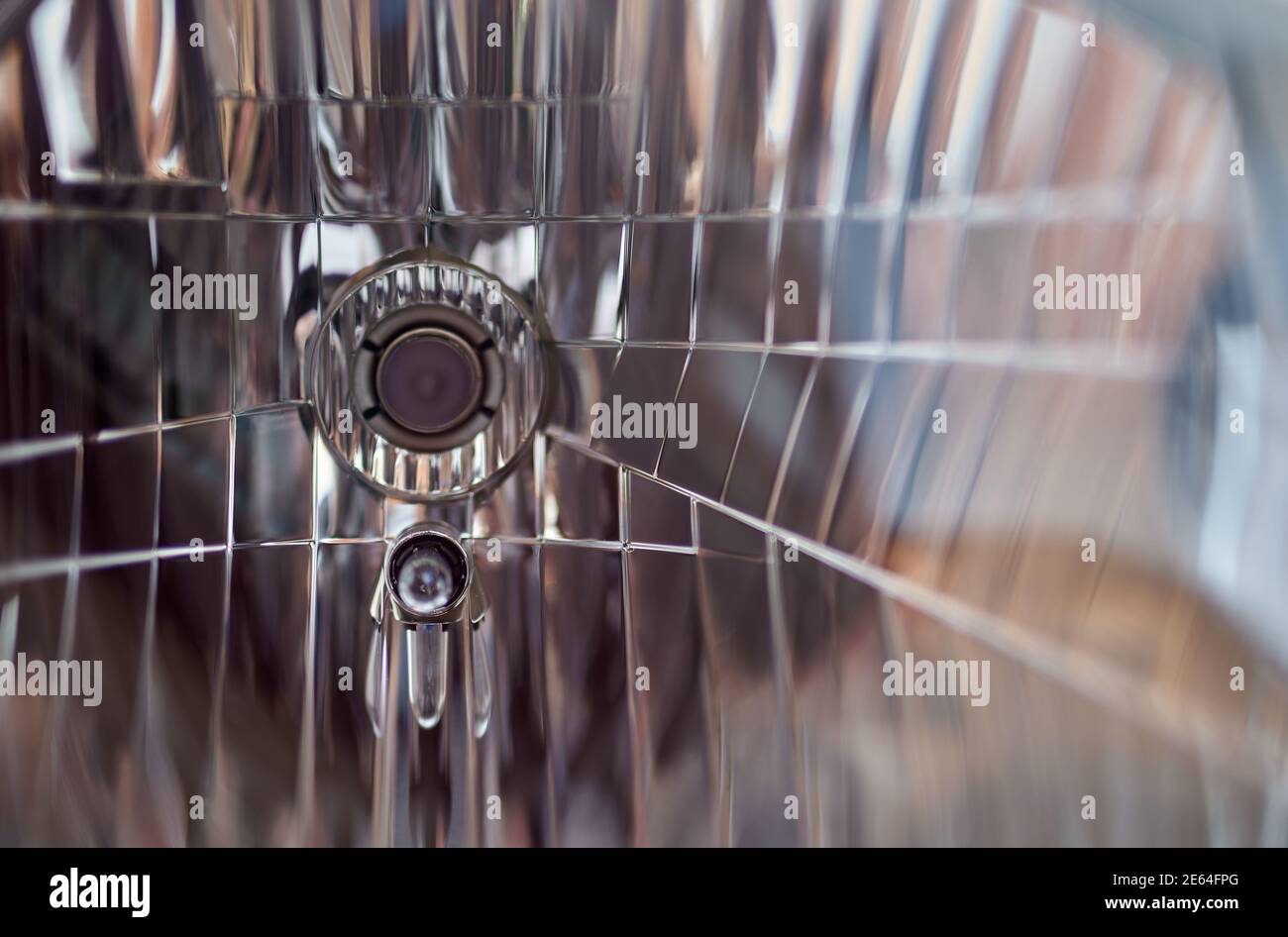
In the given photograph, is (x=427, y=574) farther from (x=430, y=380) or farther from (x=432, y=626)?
(x=430, y=380)

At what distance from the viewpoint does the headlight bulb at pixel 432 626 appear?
0.69m

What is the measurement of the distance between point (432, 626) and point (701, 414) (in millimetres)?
266

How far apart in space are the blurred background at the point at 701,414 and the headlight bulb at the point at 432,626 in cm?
1

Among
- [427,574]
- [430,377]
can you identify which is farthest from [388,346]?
[427,574]

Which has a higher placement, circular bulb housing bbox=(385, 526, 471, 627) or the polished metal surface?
the polished metal surface

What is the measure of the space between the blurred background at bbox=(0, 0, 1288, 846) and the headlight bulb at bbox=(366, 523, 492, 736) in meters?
0.01

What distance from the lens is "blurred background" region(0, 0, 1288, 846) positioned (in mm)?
675

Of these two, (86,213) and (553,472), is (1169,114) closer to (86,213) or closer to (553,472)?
(553,472)

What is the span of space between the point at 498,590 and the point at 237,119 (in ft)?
1.34

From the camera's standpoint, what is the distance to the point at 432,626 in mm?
700

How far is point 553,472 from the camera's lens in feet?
2.35

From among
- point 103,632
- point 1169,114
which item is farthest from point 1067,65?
point 103,632
